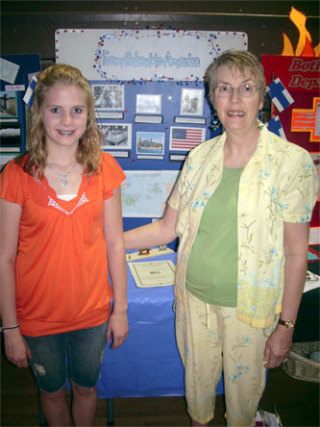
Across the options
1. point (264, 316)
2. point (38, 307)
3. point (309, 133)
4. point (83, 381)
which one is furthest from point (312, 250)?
point (38, 307)

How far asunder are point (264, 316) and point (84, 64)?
173cm

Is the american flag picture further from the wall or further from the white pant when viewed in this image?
the white pant

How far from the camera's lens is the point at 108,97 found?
2.02 m

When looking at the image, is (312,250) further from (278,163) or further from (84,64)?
(84,64)

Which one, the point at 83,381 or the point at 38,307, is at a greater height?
the point at 38,307

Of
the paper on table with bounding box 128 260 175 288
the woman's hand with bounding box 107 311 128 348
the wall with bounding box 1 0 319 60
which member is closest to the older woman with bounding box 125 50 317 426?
the woman's hand with bounding box 107 311 128 348

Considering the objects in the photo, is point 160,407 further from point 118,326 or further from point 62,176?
point 62,176

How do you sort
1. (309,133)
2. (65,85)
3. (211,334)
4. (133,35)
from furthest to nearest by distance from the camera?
(309,133) → (133,35) → (211,334) → (65,85)

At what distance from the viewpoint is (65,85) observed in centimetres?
103

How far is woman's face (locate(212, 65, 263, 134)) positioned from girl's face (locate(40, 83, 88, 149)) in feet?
1.57

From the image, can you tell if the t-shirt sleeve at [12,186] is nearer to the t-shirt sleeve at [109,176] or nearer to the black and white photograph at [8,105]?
the t-shirt sleeve at [109,176]

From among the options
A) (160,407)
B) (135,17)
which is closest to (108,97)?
(135,17)

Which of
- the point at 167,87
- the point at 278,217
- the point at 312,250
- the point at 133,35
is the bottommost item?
the point at 312,250

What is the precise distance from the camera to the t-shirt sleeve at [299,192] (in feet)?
3.39
